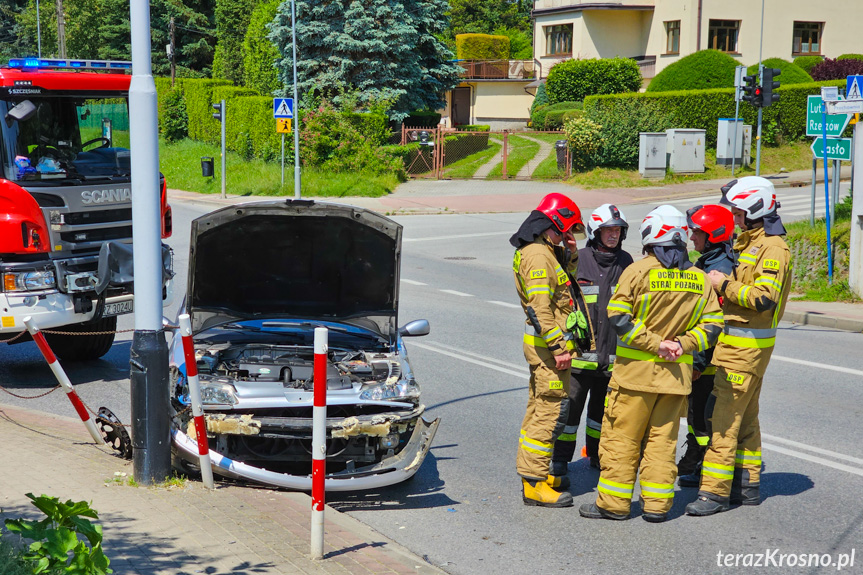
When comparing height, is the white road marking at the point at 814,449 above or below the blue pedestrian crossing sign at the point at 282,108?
below

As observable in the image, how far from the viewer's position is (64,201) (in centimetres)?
894

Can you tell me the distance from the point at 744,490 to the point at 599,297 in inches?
62.2

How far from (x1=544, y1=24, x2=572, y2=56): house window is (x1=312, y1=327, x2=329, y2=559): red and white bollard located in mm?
47996

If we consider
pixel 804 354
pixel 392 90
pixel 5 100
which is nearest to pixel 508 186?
pixel 392 90

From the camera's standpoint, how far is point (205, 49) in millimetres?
59562

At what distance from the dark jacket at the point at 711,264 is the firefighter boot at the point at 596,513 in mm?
1153

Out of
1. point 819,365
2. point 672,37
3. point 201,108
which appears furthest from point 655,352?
point 672,37

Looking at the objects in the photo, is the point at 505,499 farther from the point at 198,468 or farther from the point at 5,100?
the point at 5,100

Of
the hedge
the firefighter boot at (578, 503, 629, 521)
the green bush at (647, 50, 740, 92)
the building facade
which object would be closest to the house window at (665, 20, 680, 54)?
the building facade

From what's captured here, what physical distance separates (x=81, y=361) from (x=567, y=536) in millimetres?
6778

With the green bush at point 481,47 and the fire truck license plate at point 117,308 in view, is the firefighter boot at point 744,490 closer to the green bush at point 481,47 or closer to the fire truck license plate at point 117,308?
the fire truck license plate at point 117,308

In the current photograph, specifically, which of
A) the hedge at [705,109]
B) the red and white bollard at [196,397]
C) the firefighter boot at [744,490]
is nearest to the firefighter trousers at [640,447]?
the firefighter boot at [744,490]

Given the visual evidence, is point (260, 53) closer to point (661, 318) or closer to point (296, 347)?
point (296, 347)

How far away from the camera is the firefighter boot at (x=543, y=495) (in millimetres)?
5918
